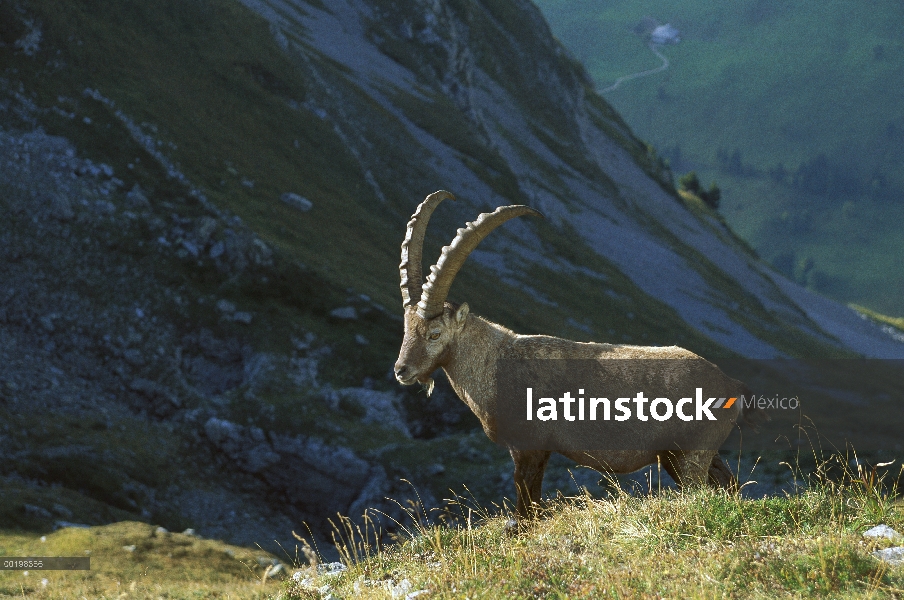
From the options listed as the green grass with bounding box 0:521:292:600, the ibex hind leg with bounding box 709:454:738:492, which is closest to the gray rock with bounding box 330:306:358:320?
the green grass with bounding box 0:521:292:600

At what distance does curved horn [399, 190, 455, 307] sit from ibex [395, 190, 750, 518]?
0.05 feet

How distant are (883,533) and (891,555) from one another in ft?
1.94

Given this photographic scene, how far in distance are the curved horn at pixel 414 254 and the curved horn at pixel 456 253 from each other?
1.76ft

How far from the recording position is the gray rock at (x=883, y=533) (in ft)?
30.4

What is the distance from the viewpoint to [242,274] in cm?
4603

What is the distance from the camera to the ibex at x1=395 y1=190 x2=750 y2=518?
12531mm

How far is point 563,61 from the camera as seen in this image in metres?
151

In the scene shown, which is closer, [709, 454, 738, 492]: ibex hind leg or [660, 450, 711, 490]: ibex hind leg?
[660, 450, 711, 490]: ibex hind leg

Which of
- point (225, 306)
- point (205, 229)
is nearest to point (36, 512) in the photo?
point (225, 306)

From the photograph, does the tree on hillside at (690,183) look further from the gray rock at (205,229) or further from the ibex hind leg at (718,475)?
the ibex hind leg at (718,475)

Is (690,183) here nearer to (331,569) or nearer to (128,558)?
(128,558)

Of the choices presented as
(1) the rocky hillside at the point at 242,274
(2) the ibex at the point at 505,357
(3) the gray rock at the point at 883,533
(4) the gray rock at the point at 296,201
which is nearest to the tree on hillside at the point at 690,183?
(1) the rocky hillside at the point at 242,274

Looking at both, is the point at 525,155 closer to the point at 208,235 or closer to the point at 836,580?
the point at 208,235

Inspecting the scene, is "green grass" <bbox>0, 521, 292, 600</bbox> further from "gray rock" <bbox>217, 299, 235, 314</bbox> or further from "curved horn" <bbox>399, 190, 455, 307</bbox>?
"gray rock" <bbox>217, 299, 235, 314</bbox>
